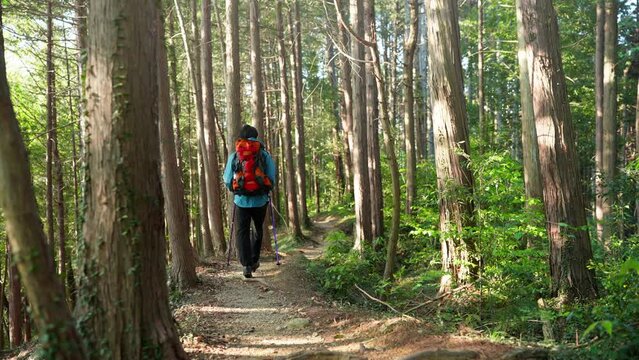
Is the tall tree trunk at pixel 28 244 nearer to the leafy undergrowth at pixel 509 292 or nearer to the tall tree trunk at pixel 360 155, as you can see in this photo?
the leafy undergrowth at pixel 509 292

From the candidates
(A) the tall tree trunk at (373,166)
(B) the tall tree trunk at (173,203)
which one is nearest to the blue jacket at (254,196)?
(B) the tall tree trunk at (173,203)

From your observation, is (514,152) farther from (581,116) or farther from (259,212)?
(259,212)

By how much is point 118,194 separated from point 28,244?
856 millimetres

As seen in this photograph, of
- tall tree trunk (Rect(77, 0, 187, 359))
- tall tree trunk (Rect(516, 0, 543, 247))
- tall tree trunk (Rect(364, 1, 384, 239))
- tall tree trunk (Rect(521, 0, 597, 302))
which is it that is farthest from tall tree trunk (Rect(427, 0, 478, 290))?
tall tree trunk (Rect(364, 1, 384, 239))

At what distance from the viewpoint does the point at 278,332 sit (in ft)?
20.1

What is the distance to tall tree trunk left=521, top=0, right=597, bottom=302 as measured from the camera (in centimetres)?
684

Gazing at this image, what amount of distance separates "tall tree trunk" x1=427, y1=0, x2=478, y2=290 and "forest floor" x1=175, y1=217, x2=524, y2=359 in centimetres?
132

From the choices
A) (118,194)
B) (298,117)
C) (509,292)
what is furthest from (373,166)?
(118,194)

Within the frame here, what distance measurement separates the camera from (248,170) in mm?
7547

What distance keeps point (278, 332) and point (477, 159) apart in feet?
11.1

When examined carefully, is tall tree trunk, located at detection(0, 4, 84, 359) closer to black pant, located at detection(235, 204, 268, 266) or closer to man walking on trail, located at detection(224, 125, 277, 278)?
man walking on trail, located at detection(224, 125, 277, 278)

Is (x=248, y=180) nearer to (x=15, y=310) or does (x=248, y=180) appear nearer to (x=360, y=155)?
(x=360, y=155)

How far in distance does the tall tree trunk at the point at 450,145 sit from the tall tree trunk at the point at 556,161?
3.79 ft

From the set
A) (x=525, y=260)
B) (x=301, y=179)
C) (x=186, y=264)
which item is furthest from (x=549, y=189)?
(x=301, y=179)
